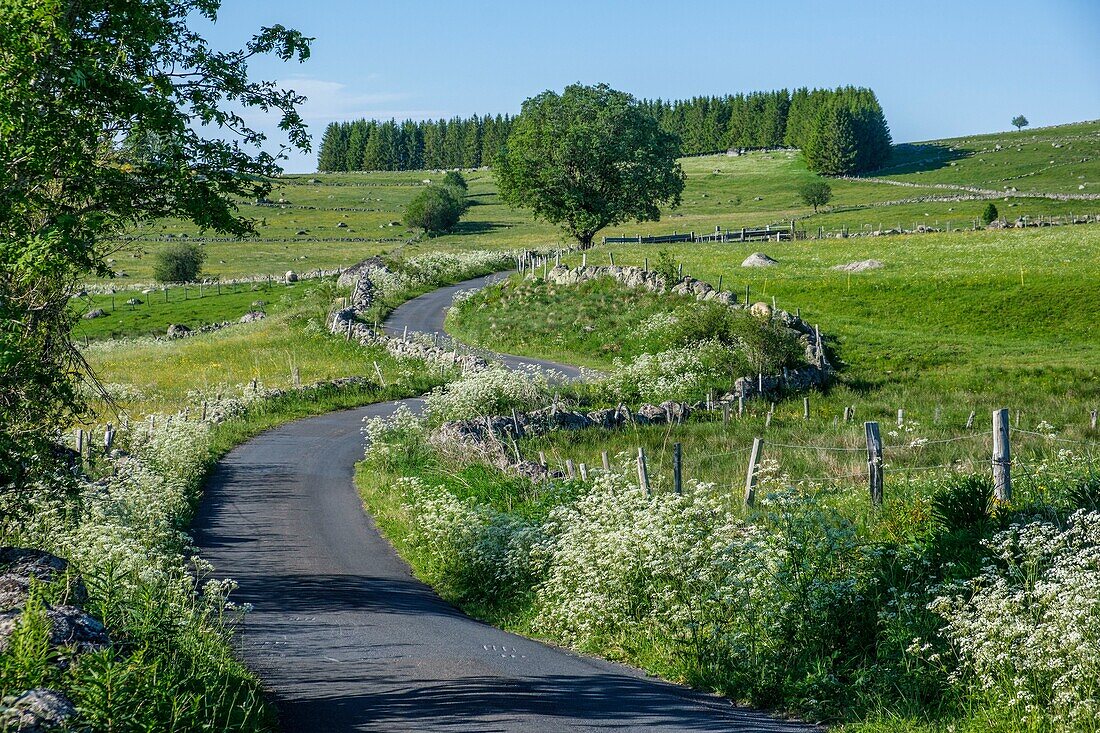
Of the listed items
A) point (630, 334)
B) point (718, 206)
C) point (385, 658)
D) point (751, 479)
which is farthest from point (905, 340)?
point (718, 206)

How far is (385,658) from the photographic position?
37.5 feet

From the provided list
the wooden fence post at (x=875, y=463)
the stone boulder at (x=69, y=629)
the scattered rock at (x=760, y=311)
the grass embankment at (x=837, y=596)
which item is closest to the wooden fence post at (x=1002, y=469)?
the grass embankment at (x=837, y=596)

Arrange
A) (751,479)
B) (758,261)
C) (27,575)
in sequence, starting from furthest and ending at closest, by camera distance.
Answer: (758,261)
(751,479)
(27,575)

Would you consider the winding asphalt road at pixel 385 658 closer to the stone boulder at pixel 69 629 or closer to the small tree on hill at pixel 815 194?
the stone boulder at pixel 69 629

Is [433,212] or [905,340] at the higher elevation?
[433,212]

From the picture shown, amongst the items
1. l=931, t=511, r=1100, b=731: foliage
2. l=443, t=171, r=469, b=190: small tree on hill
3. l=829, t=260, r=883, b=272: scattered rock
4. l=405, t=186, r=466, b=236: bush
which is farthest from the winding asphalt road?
l=443, t=171, r=469, b=190: small tree on hill

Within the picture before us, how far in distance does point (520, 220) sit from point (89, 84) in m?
134

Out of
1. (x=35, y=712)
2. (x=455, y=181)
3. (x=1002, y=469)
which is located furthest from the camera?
(x=455, y=181)

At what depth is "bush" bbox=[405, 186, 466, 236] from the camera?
129000 mm

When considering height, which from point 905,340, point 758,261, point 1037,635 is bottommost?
point 905,340

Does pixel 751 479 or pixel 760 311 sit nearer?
pixel 751 479

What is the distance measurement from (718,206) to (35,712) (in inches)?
5645

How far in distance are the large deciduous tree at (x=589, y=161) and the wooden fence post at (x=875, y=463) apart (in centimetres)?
4934

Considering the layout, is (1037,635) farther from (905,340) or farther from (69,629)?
(905,340)
